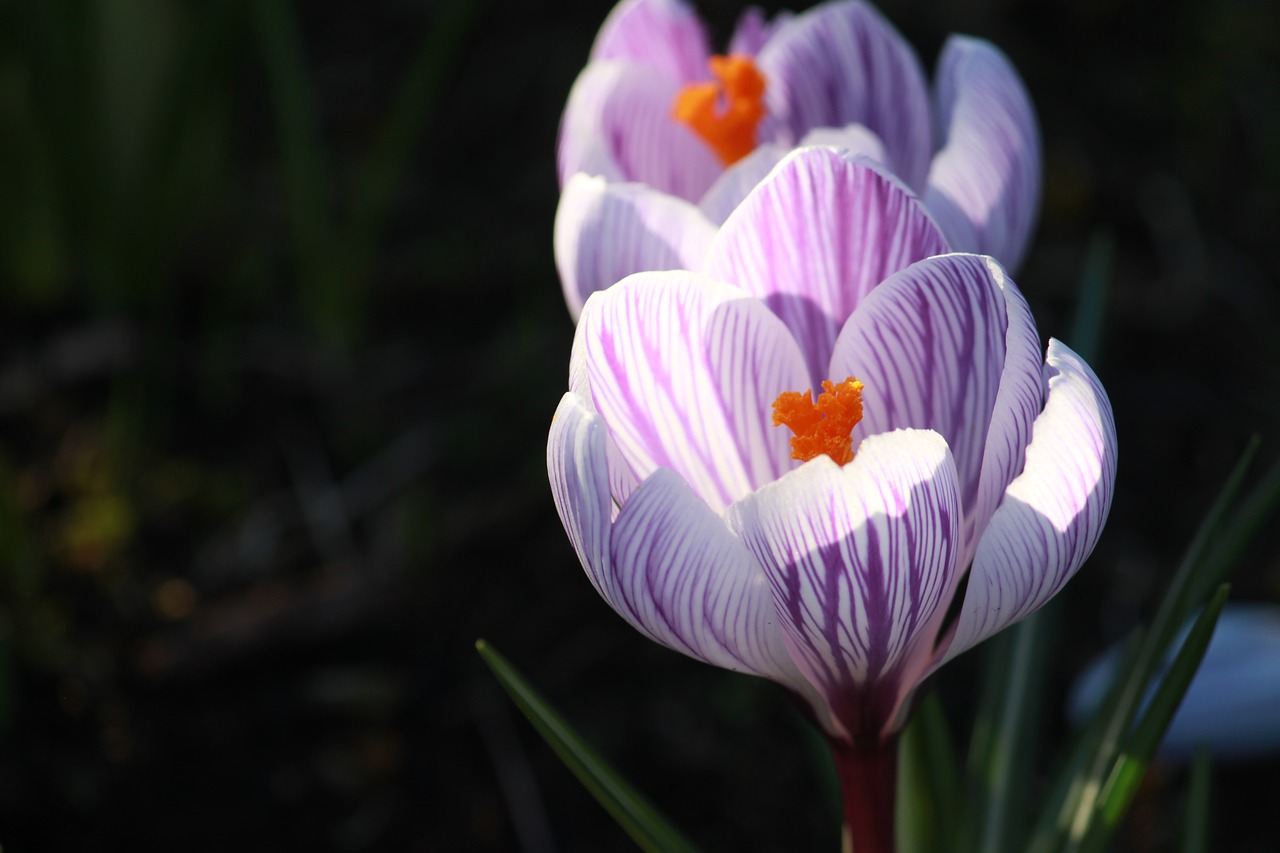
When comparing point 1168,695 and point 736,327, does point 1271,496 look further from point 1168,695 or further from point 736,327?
point 736,327

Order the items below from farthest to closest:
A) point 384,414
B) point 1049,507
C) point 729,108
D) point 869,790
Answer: point 384,414
point 729,108
point 869,790
point 1049,507

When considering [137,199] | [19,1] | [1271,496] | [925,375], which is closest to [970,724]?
[1271,496]

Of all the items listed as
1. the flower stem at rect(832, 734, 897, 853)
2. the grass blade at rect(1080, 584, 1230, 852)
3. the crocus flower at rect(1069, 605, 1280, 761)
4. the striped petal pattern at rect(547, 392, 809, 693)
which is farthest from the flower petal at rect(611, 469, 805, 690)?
the crocus flower at rect(1069, 605, 1280, 761)

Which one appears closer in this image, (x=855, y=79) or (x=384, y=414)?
(x=855, y=79)

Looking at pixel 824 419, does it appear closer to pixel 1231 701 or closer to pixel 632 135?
pixel 632 135

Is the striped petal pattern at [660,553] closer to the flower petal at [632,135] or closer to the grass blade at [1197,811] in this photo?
the flower petal at [632,135]

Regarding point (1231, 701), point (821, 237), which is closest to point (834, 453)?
point (821, 237)

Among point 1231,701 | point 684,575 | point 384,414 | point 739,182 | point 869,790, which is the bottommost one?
point 1231,701
